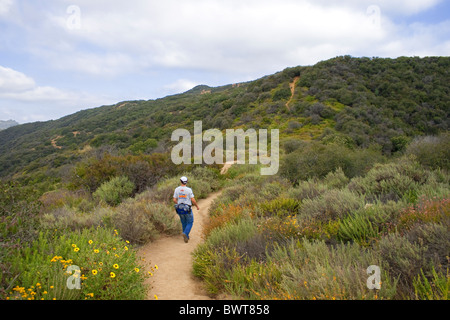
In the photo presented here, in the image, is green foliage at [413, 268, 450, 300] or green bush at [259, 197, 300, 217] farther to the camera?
green bush at [259, 197, 300, 217]

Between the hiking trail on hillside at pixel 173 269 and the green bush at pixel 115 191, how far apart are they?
16.9 feet

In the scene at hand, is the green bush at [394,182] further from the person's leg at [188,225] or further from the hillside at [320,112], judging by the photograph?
the hillside at [320,112]

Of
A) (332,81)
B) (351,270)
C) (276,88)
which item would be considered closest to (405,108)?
(332,81)

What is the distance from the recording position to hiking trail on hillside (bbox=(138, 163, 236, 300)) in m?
4.24

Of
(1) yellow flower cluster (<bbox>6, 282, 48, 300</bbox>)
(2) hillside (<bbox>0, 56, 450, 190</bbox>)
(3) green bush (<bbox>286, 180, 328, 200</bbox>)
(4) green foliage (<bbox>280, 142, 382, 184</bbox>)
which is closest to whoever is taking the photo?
(1) yellow flower cluster (<bbox>6, 282, 48, 300</bbox>)

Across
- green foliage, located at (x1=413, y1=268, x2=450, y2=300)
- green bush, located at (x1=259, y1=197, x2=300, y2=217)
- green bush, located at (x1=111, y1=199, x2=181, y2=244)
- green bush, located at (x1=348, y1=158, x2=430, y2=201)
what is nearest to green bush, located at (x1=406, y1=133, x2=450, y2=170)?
green bush, located at (x1=348, y1=158, x2=430, y2=201)

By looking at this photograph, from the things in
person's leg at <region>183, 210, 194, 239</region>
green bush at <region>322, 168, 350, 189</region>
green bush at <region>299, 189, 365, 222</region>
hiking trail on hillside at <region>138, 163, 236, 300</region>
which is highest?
green bush at <region>322, 168, 350, 189</region>

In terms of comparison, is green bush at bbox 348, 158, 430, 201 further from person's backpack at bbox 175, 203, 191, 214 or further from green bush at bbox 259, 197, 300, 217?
person's backpack at bbox 175, 203, 191, 214

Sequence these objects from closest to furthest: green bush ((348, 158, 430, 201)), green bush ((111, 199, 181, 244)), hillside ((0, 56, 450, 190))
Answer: green bush ((348, 158, 430, 201)), green bush ((111, 199, 181, 244)), hillside ((0, 56, 450, 190))

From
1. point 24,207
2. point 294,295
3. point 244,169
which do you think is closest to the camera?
point 294,295

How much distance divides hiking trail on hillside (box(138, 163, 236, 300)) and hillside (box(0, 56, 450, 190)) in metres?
19.7

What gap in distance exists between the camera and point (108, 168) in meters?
13.0

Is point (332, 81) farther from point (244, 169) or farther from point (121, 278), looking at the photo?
point (121, 278)
